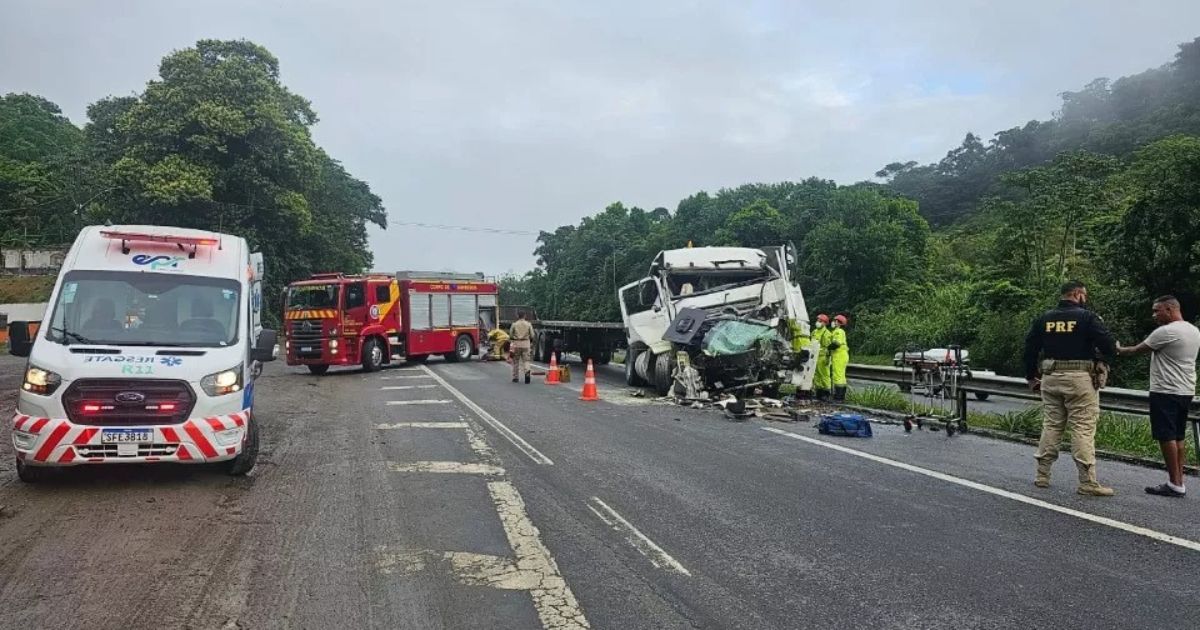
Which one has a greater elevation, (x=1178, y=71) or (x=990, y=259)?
(x=1178, y=71)

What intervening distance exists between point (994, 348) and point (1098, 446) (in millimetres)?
15761

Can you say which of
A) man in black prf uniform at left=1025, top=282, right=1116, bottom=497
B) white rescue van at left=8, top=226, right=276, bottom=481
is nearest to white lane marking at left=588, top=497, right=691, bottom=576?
white rescue van at left=8, top=226, right=276, bottom=481

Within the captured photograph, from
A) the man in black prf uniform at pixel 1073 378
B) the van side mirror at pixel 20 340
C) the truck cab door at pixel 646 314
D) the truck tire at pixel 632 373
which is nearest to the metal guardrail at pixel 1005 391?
the man in black prf uniform at pixel 1073 378

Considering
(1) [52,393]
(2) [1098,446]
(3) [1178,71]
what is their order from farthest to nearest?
(3) [1178,71]
(2) [1098,446]
(1) [52,393]

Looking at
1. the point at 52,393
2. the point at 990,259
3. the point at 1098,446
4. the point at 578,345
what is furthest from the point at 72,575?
the point at 990,259

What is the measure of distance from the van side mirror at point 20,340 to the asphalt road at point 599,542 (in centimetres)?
120

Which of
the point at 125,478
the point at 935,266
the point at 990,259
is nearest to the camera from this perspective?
the point at 125,478

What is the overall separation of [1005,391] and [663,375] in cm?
624

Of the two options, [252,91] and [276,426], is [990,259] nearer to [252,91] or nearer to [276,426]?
[276,426]

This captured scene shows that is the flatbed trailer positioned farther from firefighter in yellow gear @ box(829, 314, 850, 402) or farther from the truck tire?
firefighter in yellow gear @ box(829, 314, 850, 402)

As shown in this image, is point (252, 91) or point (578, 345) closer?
point (578, 345)

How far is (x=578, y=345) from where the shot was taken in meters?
24.5

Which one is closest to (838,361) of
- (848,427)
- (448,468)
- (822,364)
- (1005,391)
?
(822,364)

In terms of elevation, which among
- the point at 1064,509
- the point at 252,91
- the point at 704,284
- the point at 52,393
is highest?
the point at 252,91
